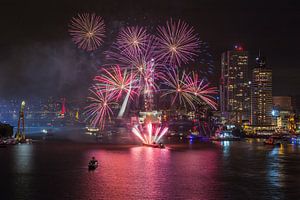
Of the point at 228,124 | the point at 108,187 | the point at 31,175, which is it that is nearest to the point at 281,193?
the point at 108,187

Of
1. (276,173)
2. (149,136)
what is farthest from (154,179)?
(149,136)

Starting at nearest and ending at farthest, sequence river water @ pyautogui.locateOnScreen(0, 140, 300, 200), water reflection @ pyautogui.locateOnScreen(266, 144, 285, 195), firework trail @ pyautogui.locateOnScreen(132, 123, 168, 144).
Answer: river water @ pyautogui.locateOnScreen(0, 140, 300, 200), water reflection @ pyautogui.locateOnScreen(266, 144, 285, 195), firework trail @ pyautogui.locateOnScreen(132, 123, 168, 144)

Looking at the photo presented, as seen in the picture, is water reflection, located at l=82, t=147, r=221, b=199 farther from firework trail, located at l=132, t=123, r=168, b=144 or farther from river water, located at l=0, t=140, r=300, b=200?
firework trail, located at l=132, t=123, r=168, b=144

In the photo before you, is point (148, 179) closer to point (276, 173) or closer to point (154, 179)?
point (154, 179)

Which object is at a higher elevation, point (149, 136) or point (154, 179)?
point (149, 136)

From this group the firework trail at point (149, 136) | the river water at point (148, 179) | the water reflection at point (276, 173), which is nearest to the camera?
the river water at point (148, 179)

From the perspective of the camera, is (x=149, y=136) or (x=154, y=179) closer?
(x=154, y=179)

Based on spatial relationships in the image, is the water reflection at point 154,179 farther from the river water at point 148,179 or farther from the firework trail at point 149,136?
the firework trail at point 149,136

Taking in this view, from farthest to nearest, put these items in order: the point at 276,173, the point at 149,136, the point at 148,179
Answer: the point at 149,136, the point at 276,173, the point at 148,179

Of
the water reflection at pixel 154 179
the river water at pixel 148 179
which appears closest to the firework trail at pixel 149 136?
the water reflection at pixel 154 179

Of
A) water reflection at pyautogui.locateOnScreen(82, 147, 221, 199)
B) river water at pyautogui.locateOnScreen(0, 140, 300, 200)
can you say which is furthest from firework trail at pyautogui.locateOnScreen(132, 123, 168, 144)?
river water at pyautogui.locateOnScreen(0, 140, 300, 200)

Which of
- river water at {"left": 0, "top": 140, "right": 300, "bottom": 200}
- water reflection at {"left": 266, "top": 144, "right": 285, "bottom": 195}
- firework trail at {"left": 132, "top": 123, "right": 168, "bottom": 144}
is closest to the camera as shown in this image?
river water at {"left": 0, "top": 140, "right": 300, "bottom": 200}
